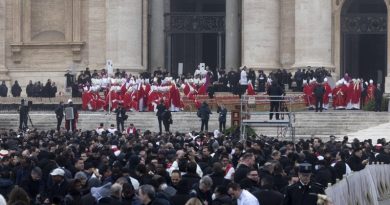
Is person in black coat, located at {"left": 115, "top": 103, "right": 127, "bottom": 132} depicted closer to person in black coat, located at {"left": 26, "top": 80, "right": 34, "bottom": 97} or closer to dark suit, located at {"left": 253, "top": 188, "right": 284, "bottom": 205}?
person in black coat, located at {"left": 26, "top": 80, "right": 34, "bottom": 97}

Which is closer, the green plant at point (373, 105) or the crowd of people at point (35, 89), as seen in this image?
the green plant at point (373, 105)

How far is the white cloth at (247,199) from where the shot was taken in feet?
58.7

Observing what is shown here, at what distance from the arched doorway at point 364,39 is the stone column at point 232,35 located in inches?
205

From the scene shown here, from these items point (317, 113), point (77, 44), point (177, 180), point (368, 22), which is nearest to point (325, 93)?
point (317, 113)

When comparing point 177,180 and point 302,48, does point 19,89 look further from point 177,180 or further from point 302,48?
point 177,180

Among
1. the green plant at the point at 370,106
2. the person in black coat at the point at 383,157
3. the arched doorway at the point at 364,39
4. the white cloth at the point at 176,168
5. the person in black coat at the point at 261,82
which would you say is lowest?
the person in black coat at the point at 383,157

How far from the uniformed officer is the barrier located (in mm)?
2857

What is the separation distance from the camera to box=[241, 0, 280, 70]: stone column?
61375 millimetres

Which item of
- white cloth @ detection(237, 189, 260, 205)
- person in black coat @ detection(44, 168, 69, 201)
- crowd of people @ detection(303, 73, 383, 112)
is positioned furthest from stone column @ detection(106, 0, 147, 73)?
white cloth @ detection(237, 189, 260, 205)

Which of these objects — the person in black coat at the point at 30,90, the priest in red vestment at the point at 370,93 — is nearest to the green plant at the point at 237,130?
the priest in red vestment at the point at 370,93

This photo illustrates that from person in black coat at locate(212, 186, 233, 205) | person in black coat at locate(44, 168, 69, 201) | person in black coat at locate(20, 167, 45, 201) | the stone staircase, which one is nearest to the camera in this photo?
person in black coat at locate(212, 186, 233, 205)

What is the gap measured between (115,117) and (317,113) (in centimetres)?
873

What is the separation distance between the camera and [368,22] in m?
62.0

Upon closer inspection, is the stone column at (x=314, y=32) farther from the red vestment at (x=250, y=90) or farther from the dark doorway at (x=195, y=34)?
the dark doorway at (x=195, y=34)
